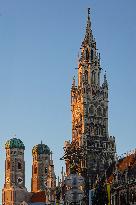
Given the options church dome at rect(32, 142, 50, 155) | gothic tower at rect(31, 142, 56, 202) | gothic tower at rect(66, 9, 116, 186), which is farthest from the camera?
church dome at rect(32, 142, 50, 155)

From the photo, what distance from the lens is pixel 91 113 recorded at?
424 ft

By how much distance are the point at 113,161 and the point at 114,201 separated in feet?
55.6

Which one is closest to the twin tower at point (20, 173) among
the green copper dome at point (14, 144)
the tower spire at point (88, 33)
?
the green copper dome at point (14, 144)

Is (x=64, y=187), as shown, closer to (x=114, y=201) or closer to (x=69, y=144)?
(x=69, y=144)

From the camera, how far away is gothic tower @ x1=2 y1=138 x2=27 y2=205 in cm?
16775

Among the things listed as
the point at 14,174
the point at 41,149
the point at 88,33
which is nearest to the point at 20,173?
the point at 14,174

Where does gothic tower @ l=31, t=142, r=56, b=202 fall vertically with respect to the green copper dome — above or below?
below

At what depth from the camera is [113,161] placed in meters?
124

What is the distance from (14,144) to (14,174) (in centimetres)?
941

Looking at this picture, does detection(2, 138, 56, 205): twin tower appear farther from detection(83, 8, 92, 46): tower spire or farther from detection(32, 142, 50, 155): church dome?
detection(83, 8, 92, 46): tower spire

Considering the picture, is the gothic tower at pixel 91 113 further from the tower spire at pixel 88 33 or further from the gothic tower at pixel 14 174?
the gothic tower at pixel 14 174

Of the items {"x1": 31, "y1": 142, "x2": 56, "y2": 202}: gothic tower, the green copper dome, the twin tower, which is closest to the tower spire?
the twin tower

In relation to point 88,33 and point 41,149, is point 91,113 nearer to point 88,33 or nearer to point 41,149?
point 88,33

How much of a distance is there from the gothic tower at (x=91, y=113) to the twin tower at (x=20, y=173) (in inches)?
1519
